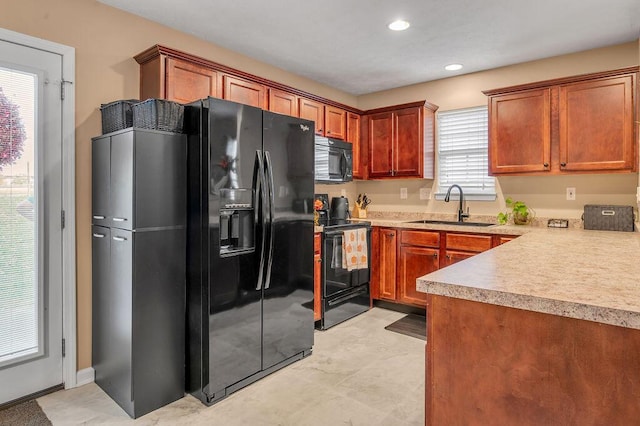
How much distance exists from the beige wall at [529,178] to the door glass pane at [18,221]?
293 centimetres

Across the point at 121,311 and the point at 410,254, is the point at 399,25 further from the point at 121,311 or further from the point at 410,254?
the point at 121,311

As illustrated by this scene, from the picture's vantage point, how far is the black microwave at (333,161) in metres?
3.87

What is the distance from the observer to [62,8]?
8.07 feet

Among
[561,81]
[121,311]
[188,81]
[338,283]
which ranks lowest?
[338,283]

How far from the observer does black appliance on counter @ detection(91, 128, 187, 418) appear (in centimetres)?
218

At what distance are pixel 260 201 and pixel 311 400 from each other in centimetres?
128

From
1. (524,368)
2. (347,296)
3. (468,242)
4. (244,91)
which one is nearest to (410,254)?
(468,242)

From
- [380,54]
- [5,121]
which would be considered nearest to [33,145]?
[5,121]

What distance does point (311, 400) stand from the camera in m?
2.34

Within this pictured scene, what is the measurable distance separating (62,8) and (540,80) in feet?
12.9

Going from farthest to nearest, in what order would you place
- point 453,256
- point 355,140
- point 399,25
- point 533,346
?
point 355,140 → point 453,256 → point 399,25 → point 533,346

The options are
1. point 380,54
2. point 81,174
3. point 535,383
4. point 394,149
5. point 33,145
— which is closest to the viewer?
point 535,383

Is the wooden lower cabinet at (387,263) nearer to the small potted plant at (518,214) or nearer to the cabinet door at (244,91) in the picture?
the small potted plant at (518,214)

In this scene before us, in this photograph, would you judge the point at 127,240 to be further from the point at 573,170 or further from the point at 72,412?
the point at 573,170
